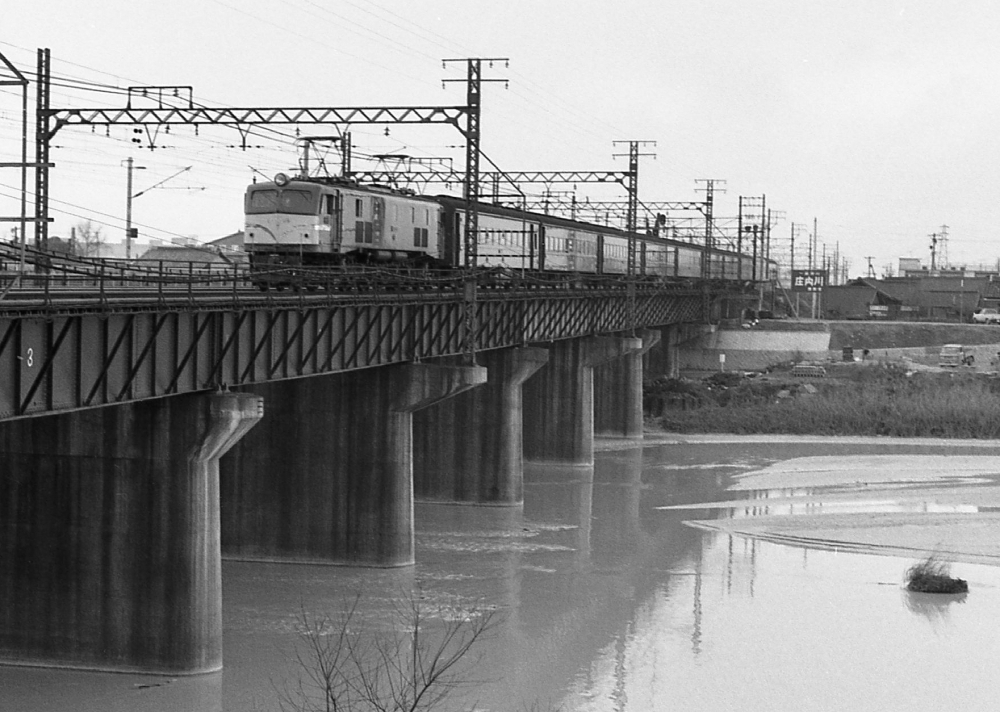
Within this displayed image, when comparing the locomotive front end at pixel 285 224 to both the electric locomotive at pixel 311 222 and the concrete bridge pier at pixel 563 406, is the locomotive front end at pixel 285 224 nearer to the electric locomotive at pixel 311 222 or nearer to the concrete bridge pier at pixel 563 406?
the electric locomotive at pixel 311 222

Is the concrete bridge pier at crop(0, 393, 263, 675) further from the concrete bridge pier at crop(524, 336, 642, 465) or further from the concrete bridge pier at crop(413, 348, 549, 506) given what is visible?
the concrete bridge pier at crop(524, 336, 642, 465)

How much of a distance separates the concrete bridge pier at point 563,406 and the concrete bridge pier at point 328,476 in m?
25.5

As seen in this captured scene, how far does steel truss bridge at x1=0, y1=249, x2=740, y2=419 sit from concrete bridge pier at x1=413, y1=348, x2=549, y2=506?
5.53ft

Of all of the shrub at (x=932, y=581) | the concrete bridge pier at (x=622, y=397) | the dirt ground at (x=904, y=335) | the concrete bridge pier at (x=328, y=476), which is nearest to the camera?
the shrub at (x=932, y=581)

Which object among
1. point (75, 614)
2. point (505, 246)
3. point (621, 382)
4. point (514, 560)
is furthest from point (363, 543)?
point (621, 382)

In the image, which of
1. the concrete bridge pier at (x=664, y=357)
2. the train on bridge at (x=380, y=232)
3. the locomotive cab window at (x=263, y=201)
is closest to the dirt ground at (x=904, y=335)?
the concrete bridge pier at (x=664, y=357)

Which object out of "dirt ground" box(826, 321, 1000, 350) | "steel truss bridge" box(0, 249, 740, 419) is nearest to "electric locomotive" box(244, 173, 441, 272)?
"steel truss bridge" box(0, 249, 740, 419)

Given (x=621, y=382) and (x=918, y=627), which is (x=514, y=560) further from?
(x=621, y=382)

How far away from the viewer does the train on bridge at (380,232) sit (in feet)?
156

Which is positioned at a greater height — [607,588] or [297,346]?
[297,346]

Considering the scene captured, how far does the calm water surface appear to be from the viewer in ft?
93.6

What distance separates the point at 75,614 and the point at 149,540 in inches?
82.4

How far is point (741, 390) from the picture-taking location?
92875 mm

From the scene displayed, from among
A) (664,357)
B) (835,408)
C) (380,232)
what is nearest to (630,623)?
(380,232)
